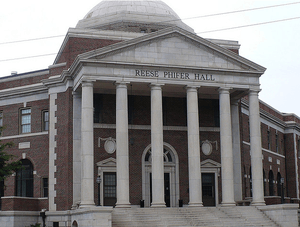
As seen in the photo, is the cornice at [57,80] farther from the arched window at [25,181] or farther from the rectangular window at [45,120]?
the arched window at [25,181]

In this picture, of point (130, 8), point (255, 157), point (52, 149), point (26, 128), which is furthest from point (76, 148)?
point (130, 8)

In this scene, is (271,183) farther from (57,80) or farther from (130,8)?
(57,80)

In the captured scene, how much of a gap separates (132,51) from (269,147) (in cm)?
2699

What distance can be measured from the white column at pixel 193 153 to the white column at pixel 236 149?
6.27 metres

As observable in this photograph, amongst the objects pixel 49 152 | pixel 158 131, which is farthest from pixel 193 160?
pixel 49 152

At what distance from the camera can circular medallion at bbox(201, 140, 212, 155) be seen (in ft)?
145

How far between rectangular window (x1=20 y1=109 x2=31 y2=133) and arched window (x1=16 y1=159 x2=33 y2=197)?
2574 millimetres

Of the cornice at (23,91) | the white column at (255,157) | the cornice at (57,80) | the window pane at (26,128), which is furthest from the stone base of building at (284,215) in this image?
the window pane at (26,128)

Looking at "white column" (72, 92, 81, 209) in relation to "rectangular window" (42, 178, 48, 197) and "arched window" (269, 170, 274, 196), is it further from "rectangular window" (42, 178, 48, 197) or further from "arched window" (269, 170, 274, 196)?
"arched window" (269, 170, 274, 196)

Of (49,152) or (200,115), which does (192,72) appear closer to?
(200,115)

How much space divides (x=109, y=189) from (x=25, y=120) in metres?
10.4

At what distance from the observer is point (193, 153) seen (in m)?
38.7

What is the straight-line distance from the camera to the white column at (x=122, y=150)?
120 ft

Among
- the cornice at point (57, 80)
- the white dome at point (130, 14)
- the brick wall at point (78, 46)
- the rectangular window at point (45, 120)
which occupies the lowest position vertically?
the rectangular window at point (45, 120)
